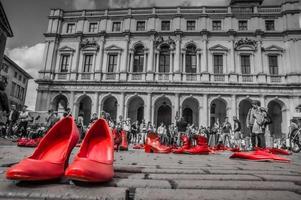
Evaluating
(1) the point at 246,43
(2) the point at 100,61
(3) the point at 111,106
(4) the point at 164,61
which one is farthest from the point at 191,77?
(2) the point at 100,61

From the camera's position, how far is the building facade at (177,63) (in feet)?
62.4

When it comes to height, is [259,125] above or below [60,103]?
below

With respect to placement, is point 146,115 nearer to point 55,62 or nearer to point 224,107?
point 224,107

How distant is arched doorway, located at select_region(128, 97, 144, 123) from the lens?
21047 mm

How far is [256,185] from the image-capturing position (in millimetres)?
1727

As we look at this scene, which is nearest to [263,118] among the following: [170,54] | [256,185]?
[256,185]

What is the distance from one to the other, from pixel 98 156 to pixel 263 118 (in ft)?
23.7

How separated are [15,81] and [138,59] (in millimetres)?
28166

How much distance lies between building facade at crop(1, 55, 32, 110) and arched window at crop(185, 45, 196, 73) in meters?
29.1

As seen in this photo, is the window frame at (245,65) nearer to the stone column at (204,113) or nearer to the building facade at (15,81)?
the stone column at (204,113)

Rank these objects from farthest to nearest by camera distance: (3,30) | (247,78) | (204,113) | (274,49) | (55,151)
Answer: (274,49), (247,78), (204,113), (3,30), (55,151)

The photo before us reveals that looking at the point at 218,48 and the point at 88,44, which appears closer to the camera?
the point at 218,48

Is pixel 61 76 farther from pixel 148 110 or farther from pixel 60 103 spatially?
pixel 148 110

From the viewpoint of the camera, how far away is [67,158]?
5.84 feet
